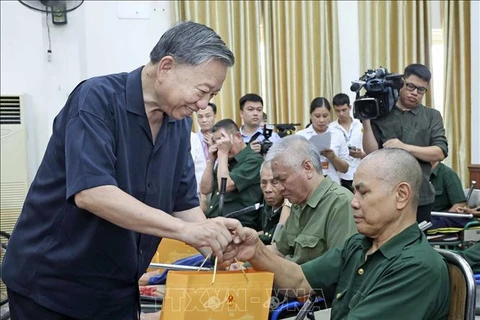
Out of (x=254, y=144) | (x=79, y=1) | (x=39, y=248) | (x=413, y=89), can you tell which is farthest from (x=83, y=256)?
(x=79, y=1)

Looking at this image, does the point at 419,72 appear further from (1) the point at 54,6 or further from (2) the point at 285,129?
(1) the point at 54,6

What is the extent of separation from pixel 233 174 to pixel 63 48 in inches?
106

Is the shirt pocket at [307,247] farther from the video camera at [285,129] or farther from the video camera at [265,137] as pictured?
the video camera at [285,129]

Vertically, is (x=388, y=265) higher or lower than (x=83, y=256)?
lower

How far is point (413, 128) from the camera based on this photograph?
3.43 meters

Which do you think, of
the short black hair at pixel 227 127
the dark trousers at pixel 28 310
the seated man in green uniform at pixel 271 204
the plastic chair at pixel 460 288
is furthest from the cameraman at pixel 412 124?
the dark trousers at pixel 28 310

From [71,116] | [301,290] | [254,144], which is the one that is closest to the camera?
[71,116]

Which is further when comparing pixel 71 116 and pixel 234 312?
pixel 234 312

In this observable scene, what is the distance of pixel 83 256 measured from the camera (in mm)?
1466

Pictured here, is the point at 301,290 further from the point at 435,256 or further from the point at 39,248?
the point at 39,248

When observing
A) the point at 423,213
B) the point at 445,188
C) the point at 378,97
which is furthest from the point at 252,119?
the point at 423,213

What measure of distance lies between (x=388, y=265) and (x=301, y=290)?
322mm

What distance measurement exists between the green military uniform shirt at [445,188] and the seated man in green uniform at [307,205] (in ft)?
5.58

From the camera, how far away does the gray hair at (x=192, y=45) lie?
4.66 ft
